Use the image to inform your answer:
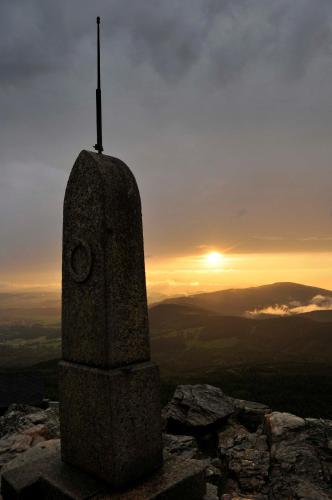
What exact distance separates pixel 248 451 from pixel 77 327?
574cm

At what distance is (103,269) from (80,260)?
603 mm

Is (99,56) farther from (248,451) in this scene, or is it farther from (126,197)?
(248,451)

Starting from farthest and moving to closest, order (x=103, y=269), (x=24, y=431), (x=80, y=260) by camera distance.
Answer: (x=24, y=431)
(x=80, y=260)
(x=103, y=269)

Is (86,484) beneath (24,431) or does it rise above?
above

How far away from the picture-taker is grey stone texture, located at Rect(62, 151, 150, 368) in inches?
193

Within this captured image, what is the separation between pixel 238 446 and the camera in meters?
9.02

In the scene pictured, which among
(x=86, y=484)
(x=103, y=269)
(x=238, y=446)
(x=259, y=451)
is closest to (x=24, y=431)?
(x=86, y=484)

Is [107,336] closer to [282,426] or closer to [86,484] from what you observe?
[86,484]

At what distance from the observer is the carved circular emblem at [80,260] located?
16.9 ft

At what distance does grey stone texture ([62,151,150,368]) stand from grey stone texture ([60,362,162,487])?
0.21 meters

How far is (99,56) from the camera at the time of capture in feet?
19.3

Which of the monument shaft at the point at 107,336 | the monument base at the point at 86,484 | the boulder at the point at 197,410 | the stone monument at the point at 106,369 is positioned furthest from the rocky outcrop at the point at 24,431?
the boulder at the point at 197,410

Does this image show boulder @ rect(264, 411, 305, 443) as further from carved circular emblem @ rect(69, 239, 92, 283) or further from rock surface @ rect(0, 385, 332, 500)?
carved circular emblem @ rect(69, 239, 92, 283)

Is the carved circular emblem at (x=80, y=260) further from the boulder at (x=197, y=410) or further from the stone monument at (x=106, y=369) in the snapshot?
the boulder at (x=197, y=410)
